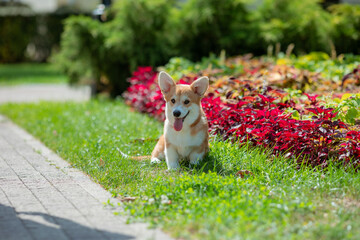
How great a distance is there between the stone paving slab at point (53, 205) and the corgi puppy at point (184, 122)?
898 millimetres

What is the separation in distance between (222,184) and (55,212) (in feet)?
4.92

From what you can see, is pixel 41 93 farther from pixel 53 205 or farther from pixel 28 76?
pixel 53 205

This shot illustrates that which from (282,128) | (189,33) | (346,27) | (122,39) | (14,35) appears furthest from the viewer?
(14,35)

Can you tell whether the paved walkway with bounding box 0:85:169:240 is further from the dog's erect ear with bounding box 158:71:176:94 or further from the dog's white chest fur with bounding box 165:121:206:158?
the dog's erect ear with bounding box 158:71:176:94

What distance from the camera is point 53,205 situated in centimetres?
445

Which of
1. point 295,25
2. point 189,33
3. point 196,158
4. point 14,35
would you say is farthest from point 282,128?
point 14,35

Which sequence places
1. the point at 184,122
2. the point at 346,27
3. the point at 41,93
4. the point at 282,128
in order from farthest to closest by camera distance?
the point at 41,93
the point at 346,27
the point at 282,128
the point at 184,122

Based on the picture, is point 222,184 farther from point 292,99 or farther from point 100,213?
point 292,99

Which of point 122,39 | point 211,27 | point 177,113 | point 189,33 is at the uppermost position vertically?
point 211,27

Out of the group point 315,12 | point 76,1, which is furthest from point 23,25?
point 315,12

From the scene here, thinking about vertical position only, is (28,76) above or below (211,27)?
below

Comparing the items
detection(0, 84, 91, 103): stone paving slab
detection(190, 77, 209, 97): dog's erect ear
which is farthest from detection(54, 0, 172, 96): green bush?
detection(190, 77, 209, 97): dog's erect ear

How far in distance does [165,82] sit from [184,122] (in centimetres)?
48

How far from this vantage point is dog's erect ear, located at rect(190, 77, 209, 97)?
207 inches
